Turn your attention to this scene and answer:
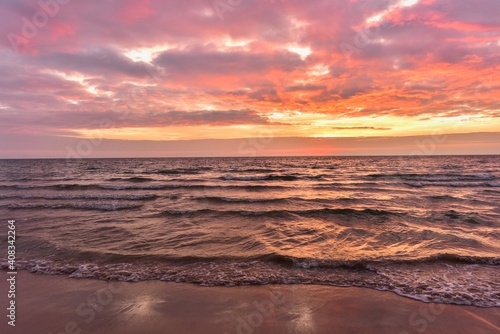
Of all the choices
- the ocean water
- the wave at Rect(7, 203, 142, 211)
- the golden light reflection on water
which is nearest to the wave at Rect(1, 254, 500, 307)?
the ocean water

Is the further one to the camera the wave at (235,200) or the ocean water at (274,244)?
the wave at (235,200)

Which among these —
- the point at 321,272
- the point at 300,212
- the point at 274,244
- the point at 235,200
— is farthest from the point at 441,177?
the point at 321,272

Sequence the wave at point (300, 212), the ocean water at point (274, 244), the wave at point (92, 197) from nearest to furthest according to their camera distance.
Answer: the ocean water at point (274, 244), the wave at point (300, 212), the wave at point (92, 197)

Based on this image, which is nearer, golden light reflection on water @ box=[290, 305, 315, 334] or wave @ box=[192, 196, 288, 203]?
golden light reflection on water @ box=[290, 305, 315, 334]

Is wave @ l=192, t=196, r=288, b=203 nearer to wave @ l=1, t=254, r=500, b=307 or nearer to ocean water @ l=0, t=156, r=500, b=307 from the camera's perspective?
ocean water @ l=0, t=156, r=500, b=307

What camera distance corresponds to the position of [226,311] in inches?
227

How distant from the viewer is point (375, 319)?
5.45 metres

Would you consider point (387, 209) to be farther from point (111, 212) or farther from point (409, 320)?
point (111, 212)

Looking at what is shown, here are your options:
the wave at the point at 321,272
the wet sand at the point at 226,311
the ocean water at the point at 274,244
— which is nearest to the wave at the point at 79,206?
the ocean water at the point at 274,244

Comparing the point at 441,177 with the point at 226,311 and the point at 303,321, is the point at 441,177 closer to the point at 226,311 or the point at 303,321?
the point at 303,321

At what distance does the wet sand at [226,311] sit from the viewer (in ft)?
17.0

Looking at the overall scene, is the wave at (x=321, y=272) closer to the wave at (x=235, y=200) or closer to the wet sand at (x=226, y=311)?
the wet sand at (x=226, y=311)

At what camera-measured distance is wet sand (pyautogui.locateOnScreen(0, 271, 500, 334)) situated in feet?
17.0

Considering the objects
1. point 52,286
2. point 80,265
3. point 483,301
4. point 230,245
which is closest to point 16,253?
point 80,265
